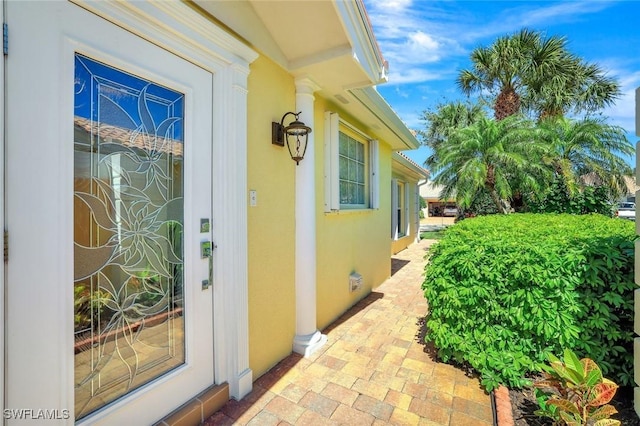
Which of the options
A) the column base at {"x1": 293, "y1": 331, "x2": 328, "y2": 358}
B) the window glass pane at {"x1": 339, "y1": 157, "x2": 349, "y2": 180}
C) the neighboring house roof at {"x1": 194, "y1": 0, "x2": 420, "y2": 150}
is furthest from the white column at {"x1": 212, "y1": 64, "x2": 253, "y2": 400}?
the window glass pane at {"x1": 339, "y1": 157, "x2": 349, "y2": 180}

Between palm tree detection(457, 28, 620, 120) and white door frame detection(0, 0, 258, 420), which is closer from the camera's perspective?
white door frame detection(0, 0, 258, 420)

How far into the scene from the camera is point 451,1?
5.42 m

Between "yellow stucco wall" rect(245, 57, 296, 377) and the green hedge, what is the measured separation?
166 centimetres

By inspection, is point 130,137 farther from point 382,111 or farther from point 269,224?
point 382,111

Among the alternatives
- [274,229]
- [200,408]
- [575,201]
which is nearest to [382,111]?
[274,229]

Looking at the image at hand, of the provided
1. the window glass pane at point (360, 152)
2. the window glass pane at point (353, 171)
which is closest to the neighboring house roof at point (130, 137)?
the window glass pane at point (353, 171)

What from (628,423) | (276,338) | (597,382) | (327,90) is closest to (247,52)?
(327,90)

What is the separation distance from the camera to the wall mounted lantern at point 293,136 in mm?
3056

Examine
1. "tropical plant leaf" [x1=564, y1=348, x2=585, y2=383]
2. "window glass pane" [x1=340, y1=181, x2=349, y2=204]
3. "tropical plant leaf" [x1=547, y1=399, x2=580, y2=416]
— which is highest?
"window glass pane" [x1=340, y1=181, x2=349, y2=204]

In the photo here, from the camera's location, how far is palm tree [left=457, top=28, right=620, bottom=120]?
1148 cm

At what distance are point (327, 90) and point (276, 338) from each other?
3.01 metres

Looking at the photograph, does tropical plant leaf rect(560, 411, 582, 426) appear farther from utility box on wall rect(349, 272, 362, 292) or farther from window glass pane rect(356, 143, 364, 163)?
window glass pane rect(356, 143, 364, 163)

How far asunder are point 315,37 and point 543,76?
12.9m

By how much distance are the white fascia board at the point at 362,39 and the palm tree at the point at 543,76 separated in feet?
38.4
